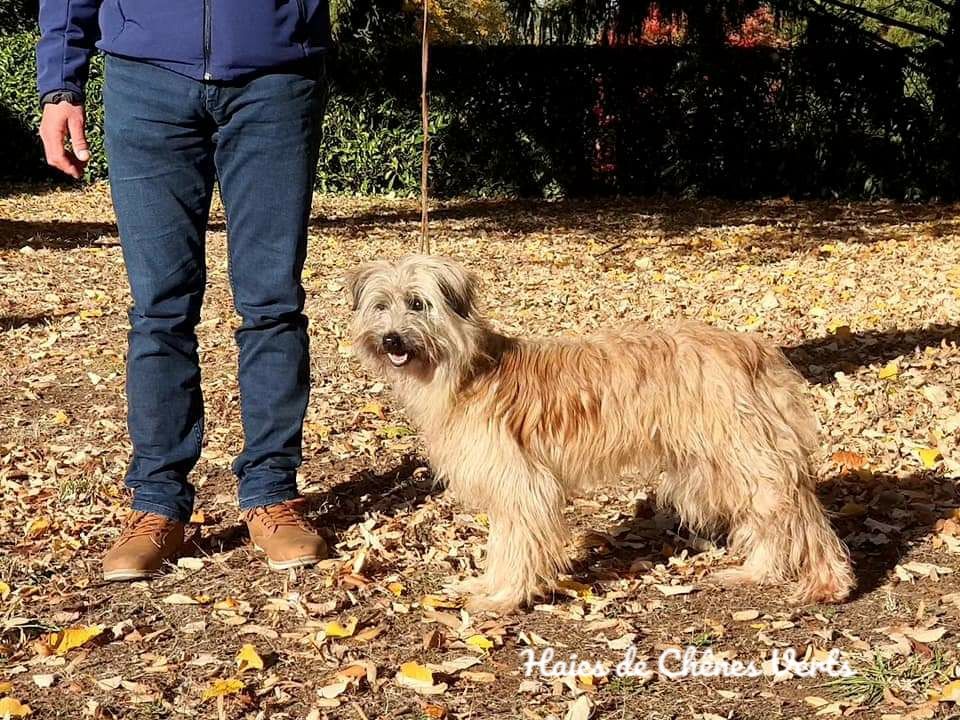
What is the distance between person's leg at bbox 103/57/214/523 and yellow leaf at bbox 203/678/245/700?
2.94ft

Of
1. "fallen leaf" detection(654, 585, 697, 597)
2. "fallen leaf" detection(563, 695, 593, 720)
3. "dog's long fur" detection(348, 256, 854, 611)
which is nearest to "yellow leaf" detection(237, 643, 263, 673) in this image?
"dog's long fur" detection(348, 256, 854, 611)

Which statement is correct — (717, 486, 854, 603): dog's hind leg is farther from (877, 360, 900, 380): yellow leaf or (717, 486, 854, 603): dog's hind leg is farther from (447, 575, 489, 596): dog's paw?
(877, 360, 900, 380): yellow leaf

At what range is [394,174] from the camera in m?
16.0

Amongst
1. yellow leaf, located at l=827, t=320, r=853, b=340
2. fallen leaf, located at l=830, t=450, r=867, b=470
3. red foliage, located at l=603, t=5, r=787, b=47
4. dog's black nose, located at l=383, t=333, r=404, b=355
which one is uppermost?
red foliage, located at l=603, t=5, r=787, b=47

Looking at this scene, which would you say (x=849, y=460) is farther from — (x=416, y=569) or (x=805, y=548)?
(x=416, y=569)

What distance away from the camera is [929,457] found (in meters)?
4.89

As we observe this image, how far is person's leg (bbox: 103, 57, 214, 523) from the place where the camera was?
3.58 metres

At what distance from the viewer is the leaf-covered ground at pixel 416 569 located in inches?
123

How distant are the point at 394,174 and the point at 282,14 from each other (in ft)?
41.0

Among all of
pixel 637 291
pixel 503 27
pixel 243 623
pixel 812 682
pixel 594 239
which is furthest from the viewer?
pixel 503 27

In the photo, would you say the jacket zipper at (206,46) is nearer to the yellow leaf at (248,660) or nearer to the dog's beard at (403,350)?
the dog's beard at (403,350)

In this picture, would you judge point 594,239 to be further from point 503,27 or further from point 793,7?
point 503,27

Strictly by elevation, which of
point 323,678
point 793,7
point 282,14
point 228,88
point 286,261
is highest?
point 793,7

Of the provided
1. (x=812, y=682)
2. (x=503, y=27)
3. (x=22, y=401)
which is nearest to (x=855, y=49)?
(x=22, y=401)
